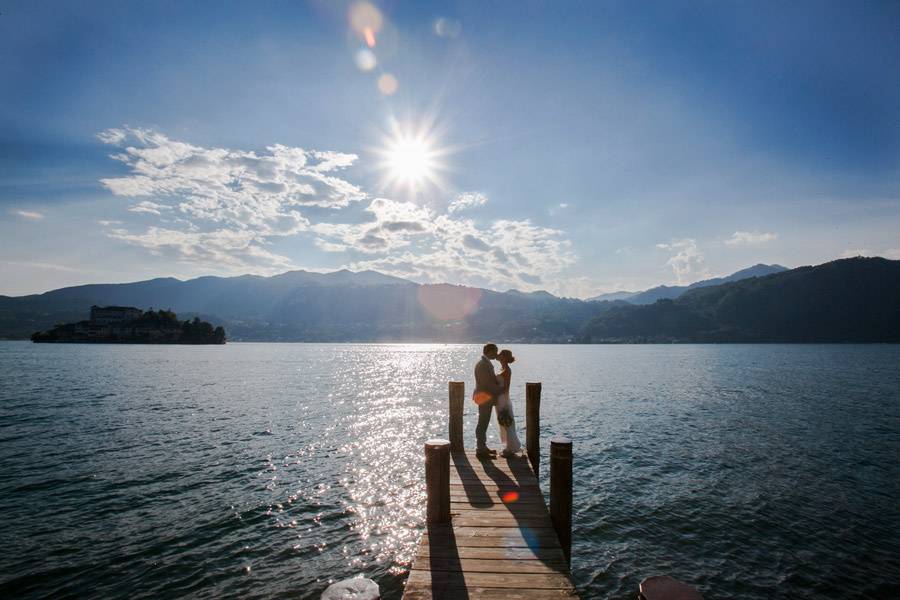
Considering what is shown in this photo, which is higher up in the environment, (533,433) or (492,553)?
(533,433)

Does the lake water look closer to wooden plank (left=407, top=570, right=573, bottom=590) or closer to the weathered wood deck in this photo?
the weathered wood deck

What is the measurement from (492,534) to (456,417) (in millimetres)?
6836

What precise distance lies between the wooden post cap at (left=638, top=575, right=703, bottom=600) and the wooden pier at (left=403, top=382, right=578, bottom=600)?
1920mm

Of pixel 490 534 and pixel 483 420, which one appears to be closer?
pixel 490 534

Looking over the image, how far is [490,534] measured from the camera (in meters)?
8.34

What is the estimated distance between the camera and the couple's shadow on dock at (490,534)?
6.98 meters

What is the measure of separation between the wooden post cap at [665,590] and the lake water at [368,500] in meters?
6.90

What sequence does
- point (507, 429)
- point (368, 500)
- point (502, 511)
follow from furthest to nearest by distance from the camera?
point (368, 500), point (507, 429), point (502, 511)

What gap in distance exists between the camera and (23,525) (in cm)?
1309

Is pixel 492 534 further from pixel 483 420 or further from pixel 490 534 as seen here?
pixel 483 420

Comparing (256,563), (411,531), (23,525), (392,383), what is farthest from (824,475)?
(392,383)

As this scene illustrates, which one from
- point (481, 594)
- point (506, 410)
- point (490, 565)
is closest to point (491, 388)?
point (506, 410)

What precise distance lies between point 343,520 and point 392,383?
4857 centimetres

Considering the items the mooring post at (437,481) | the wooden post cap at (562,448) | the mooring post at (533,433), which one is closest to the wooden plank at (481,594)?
the mooring post at (437,481)
